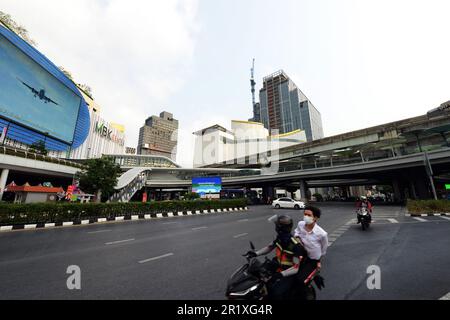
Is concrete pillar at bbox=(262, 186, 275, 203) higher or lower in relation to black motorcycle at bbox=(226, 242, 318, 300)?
higher

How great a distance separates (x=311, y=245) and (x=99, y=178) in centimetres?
2824

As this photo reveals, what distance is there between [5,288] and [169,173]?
4179 cm

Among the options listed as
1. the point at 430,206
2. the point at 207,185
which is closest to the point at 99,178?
the point at 207,185

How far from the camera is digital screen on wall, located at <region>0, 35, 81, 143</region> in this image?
36125 mm

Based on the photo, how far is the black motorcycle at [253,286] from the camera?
2.12 metres

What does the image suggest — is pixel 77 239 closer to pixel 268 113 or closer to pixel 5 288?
pixel 5 288

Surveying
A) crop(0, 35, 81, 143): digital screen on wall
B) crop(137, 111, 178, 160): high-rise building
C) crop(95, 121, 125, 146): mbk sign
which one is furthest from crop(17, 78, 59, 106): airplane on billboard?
crop(137, 111, 178, 160): high-rise building

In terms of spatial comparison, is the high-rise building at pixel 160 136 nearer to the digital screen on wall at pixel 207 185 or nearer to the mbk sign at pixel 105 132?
the mbk sign at pixel 105 132

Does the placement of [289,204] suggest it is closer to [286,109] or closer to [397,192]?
[397,192]

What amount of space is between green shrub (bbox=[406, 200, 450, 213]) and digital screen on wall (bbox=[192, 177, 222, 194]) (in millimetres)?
21724

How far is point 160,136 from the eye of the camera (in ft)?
500

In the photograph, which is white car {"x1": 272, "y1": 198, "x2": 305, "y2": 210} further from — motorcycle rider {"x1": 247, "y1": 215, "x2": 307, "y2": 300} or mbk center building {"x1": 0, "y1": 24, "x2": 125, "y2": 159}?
mbk center building {"x1": 0, "y1": 24, "x2": 125, "y2": 159}
